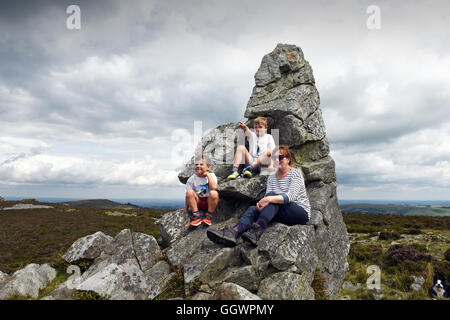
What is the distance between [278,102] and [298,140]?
2664 millimetres

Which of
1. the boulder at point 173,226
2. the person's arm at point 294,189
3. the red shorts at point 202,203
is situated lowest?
the boulder at point 173,226

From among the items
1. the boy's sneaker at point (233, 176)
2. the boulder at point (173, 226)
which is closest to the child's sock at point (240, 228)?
the boy's sneaker at point (233, 176)

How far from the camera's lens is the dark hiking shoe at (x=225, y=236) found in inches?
334

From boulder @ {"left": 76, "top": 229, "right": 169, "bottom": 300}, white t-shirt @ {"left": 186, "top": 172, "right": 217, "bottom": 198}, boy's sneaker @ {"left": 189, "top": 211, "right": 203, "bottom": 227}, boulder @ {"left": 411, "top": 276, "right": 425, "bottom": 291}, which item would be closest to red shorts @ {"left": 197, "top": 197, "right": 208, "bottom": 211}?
white t-shirt @ {"left": 186, "top": 172, "right": 217, "bottom": 198}

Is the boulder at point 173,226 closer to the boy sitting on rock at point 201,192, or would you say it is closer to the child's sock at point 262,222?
the boy sitting on rock at point 201,192

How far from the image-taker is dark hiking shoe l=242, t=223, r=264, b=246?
27.5 feet

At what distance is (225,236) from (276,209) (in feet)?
7.41

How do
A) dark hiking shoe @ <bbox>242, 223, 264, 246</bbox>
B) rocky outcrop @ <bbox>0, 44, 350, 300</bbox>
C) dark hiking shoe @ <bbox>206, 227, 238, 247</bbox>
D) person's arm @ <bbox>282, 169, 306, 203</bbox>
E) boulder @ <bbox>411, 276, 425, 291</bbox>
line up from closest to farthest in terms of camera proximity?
rocky outcrop @ <bbox>0, 44, 350, 300</bbox>, dark hiking shoe @ <bbox>242, 223, 264, 246</bbox>, dark hiking shoe @ <bbox>206, 227, 238, 247</bbox>, person's arm @ <bbox>282, 169, 306, 203</bbox>, boulder @ <bbox>411, 276, 425, 291</bbox>

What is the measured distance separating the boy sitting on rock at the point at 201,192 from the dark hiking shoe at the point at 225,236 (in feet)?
7.45

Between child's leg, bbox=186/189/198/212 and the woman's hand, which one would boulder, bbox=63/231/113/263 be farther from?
the woman's hand

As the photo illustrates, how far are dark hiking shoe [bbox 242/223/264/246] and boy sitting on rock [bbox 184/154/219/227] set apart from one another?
2731 millimetres

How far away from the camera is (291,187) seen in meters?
8.81
